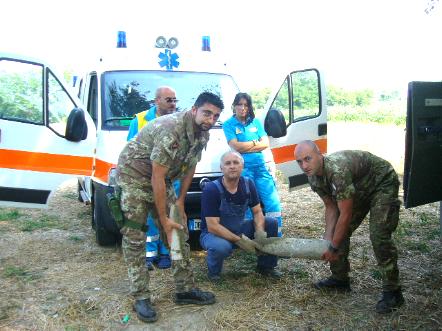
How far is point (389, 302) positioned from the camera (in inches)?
142

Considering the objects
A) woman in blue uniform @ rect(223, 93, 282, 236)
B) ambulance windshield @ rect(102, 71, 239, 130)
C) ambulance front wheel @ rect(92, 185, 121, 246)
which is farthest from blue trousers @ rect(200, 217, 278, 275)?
ambulance windshield @ rect(102, 71, 239, 130)

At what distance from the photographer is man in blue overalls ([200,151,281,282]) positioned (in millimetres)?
4078

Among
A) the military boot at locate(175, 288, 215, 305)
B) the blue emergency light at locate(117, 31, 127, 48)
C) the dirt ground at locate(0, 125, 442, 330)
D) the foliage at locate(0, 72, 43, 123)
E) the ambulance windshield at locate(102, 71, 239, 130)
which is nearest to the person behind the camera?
the dirt ground at locate(0, 125, 442, 330)

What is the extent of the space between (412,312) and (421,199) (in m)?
0.95

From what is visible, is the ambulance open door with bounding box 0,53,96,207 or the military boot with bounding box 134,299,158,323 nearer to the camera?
the military boot with bounding box 134,299,158,323

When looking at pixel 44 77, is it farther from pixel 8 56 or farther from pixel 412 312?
pixel 412 312

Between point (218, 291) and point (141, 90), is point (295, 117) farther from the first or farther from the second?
point (218, 291)

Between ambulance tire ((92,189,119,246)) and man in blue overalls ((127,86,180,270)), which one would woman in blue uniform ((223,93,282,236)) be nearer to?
man in blue overalls ((127,86,180,270))

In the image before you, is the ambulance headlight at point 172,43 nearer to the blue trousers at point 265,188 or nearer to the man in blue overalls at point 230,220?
the blue trousers at point 265,188

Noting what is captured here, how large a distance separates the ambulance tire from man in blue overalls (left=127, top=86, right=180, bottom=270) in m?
0.57

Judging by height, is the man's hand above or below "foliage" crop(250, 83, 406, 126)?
below

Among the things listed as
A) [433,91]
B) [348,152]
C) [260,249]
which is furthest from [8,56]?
[433,91]

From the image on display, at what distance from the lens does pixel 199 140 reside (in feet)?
11.4

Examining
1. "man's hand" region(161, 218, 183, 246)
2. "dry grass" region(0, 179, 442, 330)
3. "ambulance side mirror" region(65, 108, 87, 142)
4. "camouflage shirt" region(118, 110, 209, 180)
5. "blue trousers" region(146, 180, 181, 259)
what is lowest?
"dry grass" region(0, 179, 442, 330)
